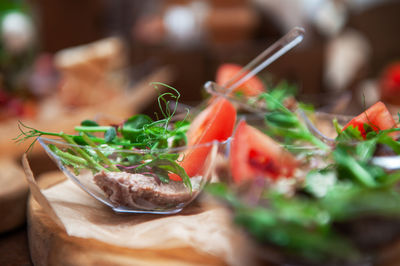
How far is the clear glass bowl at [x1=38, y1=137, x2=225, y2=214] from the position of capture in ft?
1.68

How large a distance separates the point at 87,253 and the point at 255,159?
0.21 meters

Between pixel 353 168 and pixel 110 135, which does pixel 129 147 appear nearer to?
pixel 110 135

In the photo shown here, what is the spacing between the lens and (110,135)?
1.98 feet

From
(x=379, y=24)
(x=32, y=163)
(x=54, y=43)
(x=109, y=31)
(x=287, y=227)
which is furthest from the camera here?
(x=109, y=31)

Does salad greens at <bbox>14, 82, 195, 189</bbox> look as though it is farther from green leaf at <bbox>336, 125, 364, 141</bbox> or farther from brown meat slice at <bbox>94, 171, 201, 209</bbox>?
green leaf at <bbox>336, 125, 364, 141</bbox>

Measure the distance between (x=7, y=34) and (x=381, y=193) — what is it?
1.91 metres

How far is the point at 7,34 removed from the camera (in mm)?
1897

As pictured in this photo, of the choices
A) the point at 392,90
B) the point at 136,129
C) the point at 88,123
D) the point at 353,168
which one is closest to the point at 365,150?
the point at 353,168

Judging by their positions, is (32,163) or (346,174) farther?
(32,163)

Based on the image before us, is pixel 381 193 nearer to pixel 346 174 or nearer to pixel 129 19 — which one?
pixel 346 174

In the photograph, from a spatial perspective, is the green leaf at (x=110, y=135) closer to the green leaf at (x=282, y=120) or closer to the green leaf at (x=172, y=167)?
the green leaf at (x=172, y=167)

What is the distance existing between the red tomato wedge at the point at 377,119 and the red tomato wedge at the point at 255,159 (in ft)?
0.52

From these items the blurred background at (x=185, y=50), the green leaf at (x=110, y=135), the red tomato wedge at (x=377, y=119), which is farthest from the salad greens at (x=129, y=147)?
the blurred background at (x=185, y=50)

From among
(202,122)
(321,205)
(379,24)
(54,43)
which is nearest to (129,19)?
(54,43)
